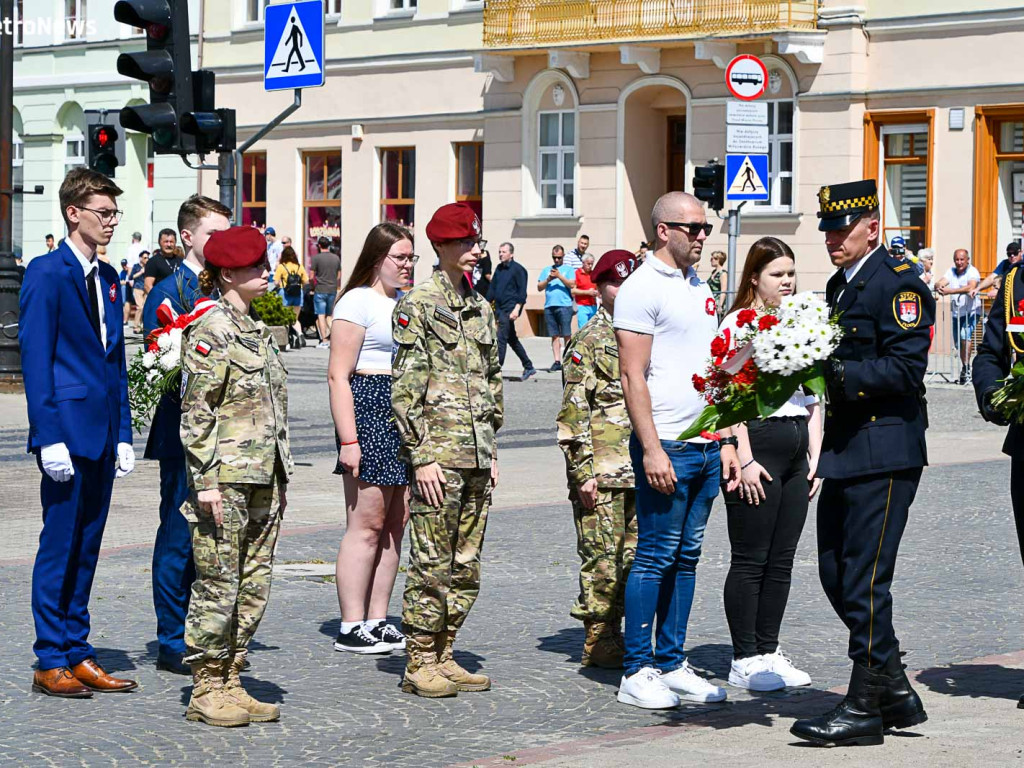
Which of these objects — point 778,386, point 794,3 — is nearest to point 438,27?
point 794,3

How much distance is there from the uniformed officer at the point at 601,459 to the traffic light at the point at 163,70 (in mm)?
5475

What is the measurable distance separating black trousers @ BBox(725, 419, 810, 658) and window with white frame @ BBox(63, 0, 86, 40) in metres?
38.4

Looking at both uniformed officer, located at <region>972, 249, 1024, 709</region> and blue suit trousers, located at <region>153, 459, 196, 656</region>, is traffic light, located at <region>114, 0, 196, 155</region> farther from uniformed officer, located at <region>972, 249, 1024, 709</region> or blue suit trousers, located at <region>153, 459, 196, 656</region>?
uniformed officer, located at <region>972, 249, 1024, 709</region>

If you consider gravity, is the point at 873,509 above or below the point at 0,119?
below

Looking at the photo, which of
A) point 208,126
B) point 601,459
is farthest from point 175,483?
point 208,126

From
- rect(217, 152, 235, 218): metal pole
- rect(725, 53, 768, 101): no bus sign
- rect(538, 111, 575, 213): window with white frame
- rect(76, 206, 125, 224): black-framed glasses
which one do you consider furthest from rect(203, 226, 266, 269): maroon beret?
rect(538, 111, 575, 213): window with white frame

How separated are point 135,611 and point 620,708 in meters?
2.91

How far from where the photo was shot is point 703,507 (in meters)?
7.36

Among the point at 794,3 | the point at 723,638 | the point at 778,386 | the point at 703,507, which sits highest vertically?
the point at 794,3

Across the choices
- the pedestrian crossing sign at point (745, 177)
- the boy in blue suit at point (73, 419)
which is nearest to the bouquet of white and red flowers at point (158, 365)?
the boy in blue suit at point (73, 419)

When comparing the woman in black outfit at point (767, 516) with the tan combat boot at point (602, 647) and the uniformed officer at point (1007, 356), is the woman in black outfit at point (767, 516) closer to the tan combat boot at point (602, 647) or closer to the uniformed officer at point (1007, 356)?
the tan combat boot at point (602, 647)

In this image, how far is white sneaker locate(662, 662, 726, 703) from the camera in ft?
23.9

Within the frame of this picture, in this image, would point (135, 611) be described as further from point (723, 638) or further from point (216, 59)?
point (216, 59)

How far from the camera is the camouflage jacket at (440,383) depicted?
7.39 meters
